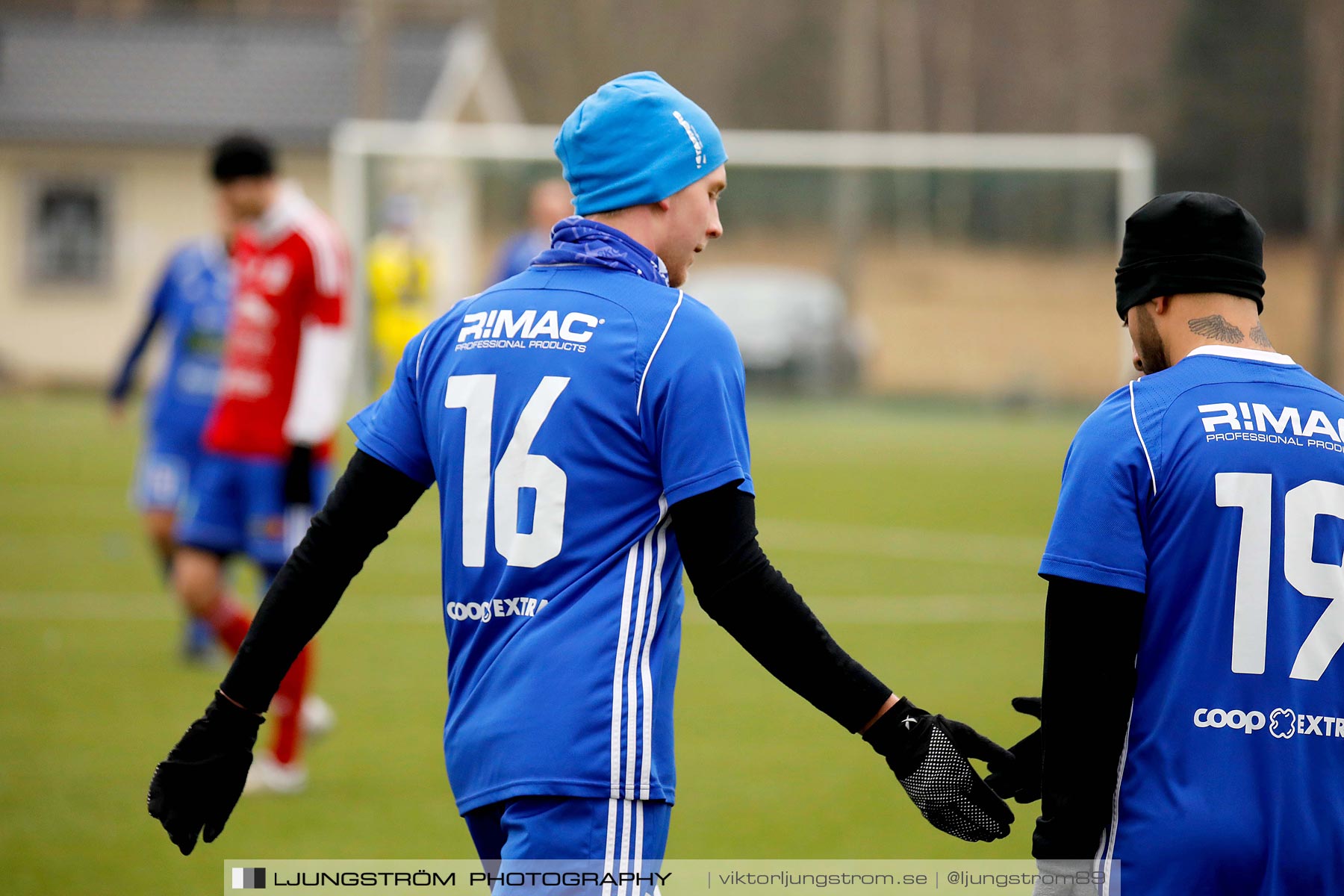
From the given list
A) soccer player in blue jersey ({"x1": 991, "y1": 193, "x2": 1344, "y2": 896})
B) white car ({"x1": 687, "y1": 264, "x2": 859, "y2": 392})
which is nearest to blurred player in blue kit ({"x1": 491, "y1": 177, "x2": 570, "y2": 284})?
soccer player in blue jersey ({"x1": 991, "y1": 193, "x2": 1344, "y2": 896})

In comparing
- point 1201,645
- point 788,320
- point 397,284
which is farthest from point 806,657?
point 788,320

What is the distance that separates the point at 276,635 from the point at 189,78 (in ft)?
105

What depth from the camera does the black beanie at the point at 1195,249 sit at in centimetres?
262

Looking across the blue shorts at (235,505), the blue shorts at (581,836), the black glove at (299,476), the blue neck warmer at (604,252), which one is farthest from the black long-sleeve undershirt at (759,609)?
the blue shorts at (235,505)

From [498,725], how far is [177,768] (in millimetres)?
647

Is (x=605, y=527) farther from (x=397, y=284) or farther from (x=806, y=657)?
(x=397, y=284)

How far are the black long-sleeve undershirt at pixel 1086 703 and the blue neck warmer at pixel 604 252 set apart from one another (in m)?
0.84

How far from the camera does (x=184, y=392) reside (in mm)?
8266

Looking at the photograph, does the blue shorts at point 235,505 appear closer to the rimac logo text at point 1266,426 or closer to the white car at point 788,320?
the rimac logo text at point 1266,426

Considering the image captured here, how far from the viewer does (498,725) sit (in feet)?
8.54

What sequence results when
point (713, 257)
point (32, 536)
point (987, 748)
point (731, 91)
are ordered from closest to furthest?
point (987, 748), point (32, 536), point (713, 257), point (731, 91)

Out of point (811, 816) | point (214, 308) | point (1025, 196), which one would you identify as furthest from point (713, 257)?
point (811, 816)

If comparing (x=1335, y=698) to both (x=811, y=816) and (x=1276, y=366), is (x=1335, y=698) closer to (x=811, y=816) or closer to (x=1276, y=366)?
(x=1276, y=366)

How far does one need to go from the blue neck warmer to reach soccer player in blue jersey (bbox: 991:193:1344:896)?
0.77 metres
